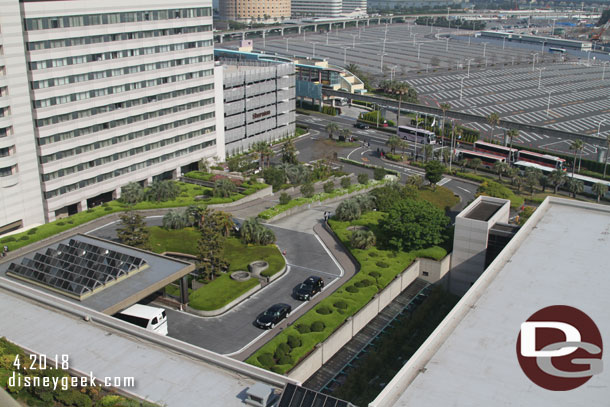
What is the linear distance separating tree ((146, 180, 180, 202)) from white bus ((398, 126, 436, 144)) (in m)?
59.1

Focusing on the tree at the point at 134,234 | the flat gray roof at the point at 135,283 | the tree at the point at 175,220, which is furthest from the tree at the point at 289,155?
the flat gray roof at the point at 135,283

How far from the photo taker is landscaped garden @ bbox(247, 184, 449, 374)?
55906 millimetres

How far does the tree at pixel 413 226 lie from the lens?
74.8 meters

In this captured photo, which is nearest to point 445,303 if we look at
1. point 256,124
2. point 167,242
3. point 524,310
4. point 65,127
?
point 524,310

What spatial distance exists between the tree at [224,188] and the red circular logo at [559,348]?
5446 centimetres

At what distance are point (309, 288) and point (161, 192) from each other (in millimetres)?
36010

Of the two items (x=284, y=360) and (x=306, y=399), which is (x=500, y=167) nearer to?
(x=284, y=360)

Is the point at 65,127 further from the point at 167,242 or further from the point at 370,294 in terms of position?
the point at 370,294

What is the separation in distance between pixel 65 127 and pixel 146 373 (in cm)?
5359

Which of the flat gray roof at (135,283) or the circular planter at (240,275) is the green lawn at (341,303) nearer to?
the circular planter at (240,275)

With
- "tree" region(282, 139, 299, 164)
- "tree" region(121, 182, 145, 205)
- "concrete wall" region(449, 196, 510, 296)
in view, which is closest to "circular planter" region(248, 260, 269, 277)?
"concrete wall" region(449, 196, 510, 296)

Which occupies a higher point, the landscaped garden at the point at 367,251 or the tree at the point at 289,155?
the tree at the point at 289,155

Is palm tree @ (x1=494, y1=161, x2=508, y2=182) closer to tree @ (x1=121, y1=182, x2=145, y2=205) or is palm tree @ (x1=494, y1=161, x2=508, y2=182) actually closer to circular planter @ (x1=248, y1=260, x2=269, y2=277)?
circular planter @ (x1=248, y1=260, x2=269, y2=277)

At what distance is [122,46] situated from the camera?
9262 centimetres
